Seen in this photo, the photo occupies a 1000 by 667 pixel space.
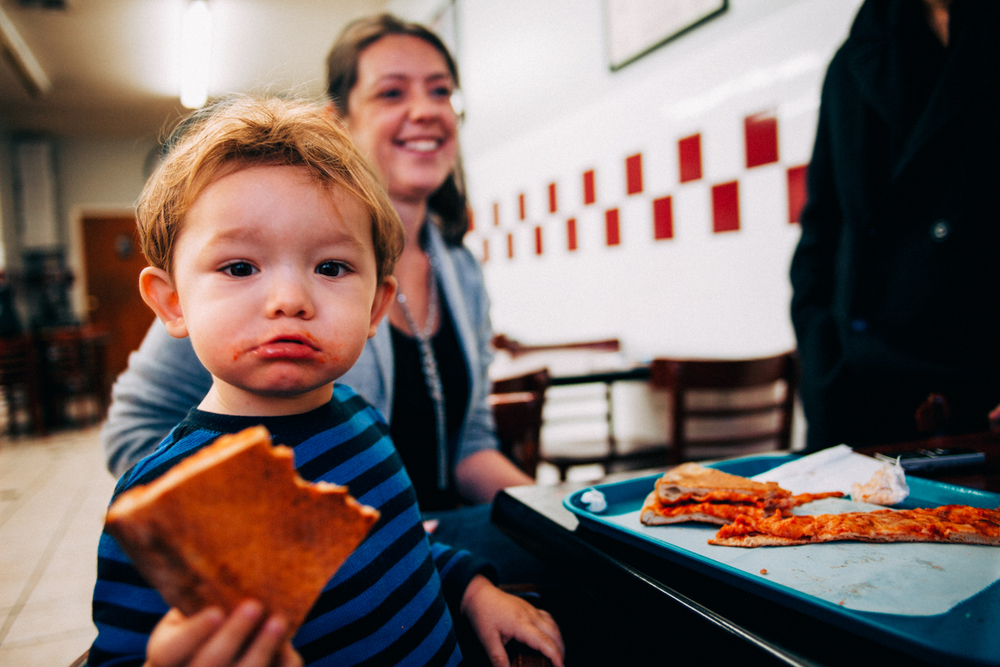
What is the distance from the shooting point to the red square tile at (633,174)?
11.5ft

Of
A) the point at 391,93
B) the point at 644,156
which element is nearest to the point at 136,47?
the point at 644,156

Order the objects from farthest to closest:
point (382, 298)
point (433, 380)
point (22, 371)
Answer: point (22, 371) → point (433, 380) → point (382, 298)

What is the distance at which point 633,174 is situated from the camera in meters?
3.56

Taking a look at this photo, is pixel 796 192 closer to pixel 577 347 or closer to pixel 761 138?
pixel 761 138

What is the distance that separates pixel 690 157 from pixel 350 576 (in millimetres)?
2990

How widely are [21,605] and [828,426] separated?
10.5 feet

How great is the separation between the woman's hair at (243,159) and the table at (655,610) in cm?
42

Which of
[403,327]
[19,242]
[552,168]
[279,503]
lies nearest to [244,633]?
[279,503]

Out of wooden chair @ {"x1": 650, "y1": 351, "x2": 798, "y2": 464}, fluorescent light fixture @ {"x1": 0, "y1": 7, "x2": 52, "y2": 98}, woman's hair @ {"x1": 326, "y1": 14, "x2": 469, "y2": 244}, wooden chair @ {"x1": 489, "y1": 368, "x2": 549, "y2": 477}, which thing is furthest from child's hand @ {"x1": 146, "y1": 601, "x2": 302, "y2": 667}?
fluorescent light fixture @ {"x1": 0, "y1": 7, "x2": 52, "y2": 98}

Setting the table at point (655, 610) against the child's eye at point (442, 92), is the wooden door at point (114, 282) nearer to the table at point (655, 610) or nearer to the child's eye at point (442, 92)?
the child's eye at point (442, 92)

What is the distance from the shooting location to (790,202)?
2598 millimetres

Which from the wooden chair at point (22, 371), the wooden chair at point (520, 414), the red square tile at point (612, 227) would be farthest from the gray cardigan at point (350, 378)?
the wooden chair at point (22, 371)

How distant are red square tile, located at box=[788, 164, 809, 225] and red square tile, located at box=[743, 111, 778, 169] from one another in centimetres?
13

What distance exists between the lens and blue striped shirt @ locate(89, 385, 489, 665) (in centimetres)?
52
